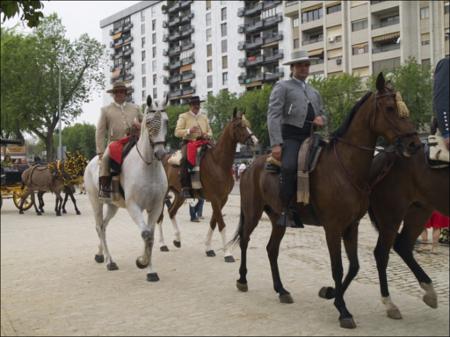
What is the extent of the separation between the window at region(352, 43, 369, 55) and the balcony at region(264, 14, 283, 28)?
57.3ft

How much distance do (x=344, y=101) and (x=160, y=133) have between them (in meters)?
44.9

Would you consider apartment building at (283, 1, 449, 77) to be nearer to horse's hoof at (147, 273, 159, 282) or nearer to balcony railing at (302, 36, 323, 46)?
balcony railing at (302, 36, 323, 46)

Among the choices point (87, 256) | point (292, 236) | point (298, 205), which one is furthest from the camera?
point (292, 236)

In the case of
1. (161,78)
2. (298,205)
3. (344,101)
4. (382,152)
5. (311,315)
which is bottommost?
(311,315)

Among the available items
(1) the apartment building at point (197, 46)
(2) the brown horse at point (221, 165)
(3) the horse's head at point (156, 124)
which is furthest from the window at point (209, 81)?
(3) the horse's head at point (156, 124)

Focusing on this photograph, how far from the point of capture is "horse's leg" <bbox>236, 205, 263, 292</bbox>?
751 cm

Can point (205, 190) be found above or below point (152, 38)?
below

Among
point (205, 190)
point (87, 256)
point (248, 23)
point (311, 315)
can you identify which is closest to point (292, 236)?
point (205, 190)

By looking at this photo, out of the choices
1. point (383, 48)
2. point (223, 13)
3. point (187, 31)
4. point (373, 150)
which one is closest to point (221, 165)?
point (373, 150)

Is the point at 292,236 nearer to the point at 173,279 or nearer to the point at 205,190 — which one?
the point at 205,190

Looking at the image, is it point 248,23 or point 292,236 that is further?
point 248,23

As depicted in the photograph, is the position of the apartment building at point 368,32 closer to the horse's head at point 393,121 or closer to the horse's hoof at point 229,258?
the horse's hoof at point 229,258

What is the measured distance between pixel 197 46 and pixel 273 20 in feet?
64.9

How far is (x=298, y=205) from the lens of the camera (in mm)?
6652
